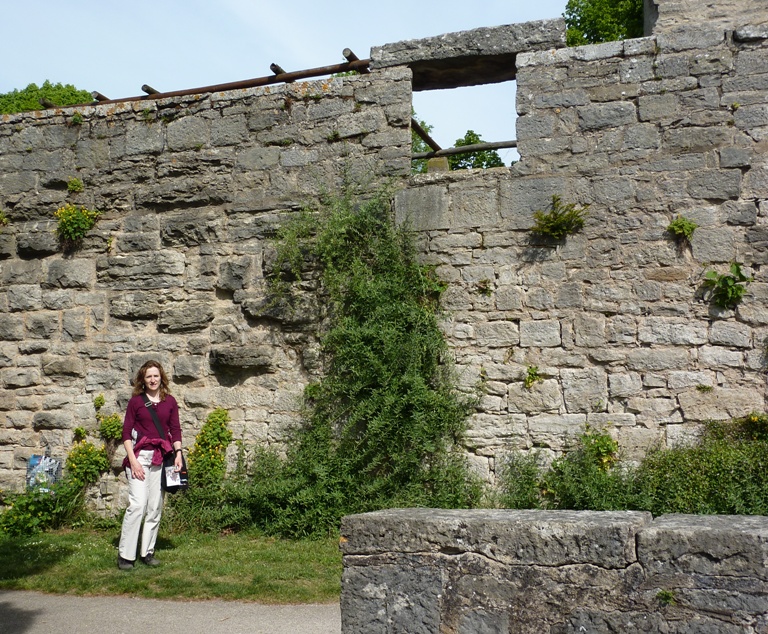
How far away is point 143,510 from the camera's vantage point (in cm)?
619

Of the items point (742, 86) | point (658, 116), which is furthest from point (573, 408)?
point (742, 86)

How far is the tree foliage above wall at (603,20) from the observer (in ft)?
57.7

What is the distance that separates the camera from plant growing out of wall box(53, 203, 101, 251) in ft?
26.6

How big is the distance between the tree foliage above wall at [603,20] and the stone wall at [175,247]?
11792 mm

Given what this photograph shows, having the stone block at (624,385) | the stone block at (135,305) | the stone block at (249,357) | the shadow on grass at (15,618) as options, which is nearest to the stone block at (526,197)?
the stone block at (624,385)

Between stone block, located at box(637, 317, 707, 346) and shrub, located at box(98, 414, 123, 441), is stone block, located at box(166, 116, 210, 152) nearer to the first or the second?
shrub, located at box(98, 414, 123, 441)

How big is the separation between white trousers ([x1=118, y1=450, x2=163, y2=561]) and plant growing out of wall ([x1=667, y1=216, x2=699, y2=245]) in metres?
4.38

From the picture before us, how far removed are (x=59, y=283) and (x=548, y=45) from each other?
16.7 feet

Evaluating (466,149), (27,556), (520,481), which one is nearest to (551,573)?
(520,481)

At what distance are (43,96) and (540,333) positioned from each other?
1730 centimetres

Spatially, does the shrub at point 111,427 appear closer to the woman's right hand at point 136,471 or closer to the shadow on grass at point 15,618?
the woman's right hand at point 136,471

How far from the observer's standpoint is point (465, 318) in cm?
708

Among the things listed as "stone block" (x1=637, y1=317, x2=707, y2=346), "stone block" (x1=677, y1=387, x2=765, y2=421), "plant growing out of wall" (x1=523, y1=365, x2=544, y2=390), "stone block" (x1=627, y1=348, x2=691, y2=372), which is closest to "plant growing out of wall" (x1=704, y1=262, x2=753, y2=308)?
"stone block" (x1=637, y1=317, x2=707, y2=346)

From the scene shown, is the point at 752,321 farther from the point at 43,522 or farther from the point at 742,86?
the point at 43,522
